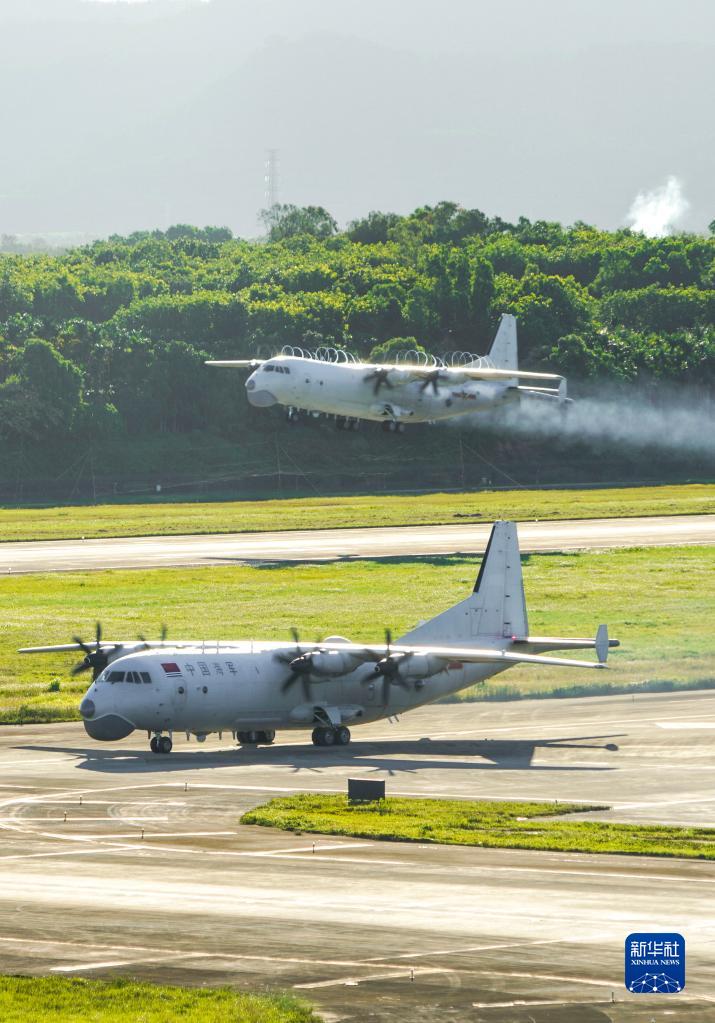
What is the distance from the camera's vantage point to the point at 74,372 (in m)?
175

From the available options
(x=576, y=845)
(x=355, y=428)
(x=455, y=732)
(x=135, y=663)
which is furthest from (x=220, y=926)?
(x=355, y=428)

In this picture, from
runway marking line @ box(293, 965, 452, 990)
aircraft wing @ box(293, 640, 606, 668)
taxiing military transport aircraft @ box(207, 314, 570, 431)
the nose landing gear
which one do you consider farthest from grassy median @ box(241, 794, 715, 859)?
taxiing military transport aircraft @ box(207, 314, 570, 431)

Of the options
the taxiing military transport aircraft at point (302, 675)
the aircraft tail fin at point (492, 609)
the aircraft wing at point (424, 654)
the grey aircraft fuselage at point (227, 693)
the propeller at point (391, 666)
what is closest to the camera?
the grey aircraft fuselage at point (227, 693)

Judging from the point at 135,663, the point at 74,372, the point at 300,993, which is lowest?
the point at 300,993

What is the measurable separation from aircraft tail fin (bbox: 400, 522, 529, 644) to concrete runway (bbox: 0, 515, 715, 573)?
45896 millimetres

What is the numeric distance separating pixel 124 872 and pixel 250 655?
19.5m

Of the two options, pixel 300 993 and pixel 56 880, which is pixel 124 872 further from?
pixel 300 993

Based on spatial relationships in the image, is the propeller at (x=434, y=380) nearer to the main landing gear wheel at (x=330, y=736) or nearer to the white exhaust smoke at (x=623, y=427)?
the white exhaust smoke at (x=623, y=427)

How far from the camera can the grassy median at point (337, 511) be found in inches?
5315

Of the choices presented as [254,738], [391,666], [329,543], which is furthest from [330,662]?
[329,543]

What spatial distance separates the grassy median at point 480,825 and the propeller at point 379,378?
73.0m

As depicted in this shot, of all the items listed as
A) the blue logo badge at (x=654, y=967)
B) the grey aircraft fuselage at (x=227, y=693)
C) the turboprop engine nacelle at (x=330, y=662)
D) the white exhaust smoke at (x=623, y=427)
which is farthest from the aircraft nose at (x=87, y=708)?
the white exhaust smoke at (x=623, y=427)

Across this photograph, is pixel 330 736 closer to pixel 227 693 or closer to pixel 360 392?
pixel 227 693

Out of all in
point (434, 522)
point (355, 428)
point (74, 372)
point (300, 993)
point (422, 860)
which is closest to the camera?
point (300, 993)
